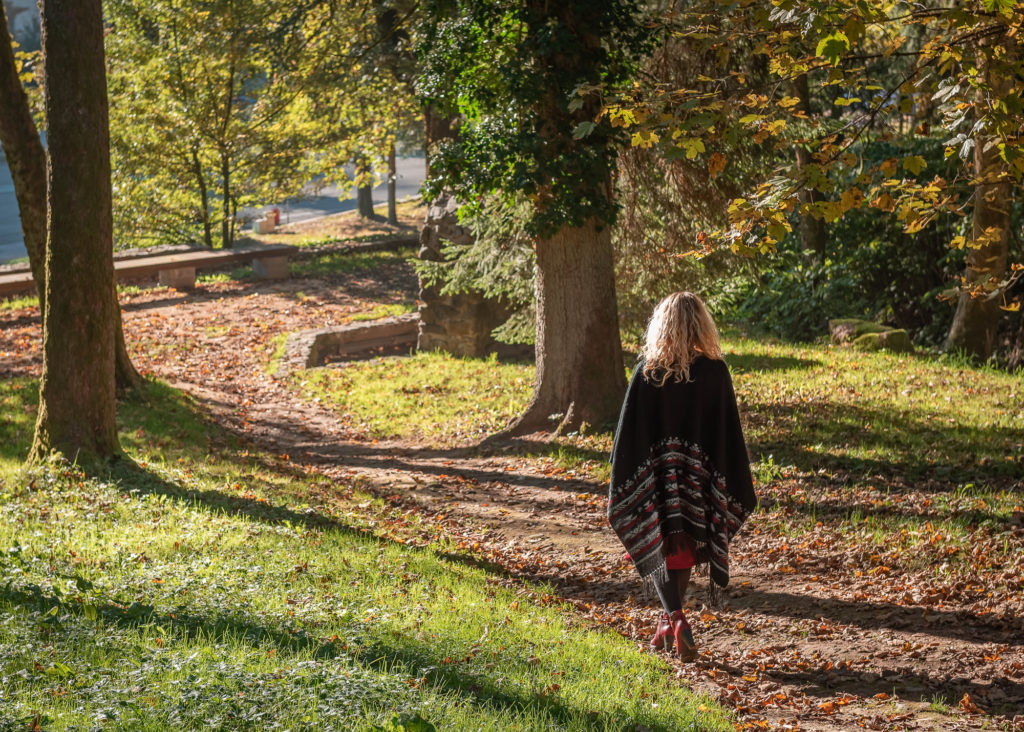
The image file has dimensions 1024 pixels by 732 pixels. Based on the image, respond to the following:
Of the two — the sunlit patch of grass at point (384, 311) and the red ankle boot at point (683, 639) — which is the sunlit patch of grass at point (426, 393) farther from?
the red ankle boot at point (683, 639)

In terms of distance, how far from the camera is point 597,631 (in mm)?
Result: 6121

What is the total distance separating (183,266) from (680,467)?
55.1 feet

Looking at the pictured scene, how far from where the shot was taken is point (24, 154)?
11.2 m

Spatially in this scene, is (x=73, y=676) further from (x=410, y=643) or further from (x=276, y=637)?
(x=410, y=643)

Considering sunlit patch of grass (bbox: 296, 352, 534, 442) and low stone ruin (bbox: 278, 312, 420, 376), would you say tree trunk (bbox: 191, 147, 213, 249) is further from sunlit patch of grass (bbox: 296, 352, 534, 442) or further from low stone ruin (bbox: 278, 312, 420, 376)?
sunlit patch of grass (bbox: 296, 352, 534, 442)

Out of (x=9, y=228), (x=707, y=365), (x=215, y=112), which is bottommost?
(x=707, y=365)

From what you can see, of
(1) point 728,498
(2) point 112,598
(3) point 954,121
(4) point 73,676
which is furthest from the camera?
Result: (3) point 954,121

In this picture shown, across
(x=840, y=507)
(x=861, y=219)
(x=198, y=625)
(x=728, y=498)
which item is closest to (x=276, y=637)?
(x=198, y=625)

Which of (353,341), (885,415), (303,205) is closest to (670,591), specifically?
(885,415)

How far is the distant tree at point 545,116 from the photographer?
31.2 ft

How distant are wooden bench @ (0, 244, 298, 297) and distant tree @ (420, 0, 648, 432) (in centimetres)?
1111

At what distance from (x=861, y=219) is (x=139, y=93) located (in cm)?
1464

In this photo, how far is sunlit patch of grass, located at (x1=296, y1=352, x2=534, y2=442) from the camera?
12.3 meters

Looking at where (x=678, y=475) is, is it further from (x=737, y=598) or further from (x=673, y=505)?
(x=737, y=598)
